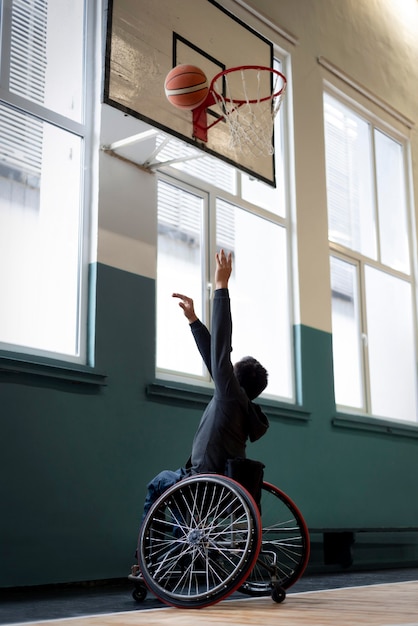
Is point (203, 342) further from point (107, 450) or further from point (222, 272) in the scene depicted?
point (107, 450)

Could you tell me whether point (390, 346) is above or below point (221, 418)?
above

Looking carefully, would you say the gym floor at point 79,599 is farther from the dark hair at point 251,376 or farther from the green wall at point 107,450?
the dark hair at point 251,376

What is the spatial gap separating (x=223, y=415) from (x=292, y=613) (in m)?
0.79

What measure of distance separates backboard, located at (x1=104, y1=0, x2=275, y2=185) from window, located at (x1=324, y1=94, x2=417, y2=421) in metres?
1.82

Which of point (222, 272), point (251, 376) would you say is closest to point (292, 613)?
point (251, 376)

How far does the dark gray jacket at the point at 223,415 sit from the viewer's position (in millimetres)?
3096

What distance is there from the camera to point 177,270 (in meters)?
5.06

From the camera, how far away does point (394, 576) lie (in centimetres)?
496

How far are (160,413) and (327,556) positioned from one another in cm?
179

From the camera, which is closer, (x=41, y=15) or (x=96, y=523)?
(x=96, y=523)

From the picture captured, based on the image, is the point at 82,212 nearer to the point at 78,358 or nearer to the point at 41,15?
the point at 78,358

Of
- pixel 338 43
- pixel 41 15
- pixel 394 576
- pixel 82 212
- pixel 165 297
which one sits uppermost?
pixel 338 43

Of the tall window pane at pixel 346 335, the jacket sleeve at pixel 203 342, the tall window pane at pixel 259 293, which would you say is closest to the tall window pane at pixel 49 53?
the tall window pane at pixel 259 293

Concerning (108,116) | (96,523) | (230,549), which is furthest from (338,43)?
(230,549)
